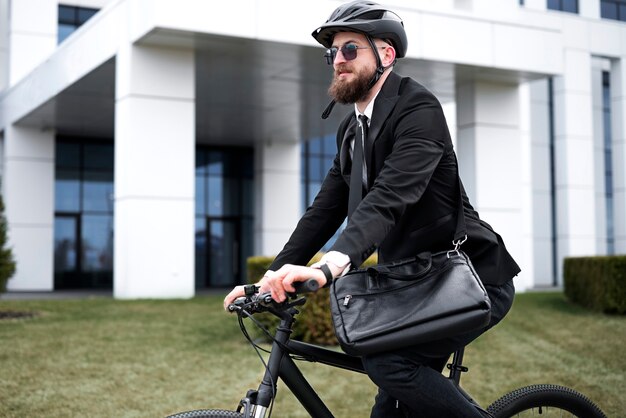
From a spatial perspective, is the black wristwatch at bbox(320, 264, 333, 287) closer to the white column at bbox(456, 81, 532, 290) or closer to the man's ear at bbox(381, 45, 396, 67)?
the man's ear at bbox(381, 45, 396, 67)

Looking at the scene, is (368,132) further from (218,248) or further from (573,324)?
(218,248)

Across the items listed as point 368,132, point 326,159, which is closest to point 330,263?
point 368,132

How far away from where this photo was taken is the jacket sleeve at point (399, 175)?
8.52 feet

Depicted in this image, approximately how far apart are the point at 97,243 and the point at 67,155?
9.77 ft

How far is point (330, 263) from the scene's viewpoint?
2496 millimetres

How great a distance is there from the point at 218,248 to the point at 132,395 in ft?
67.4

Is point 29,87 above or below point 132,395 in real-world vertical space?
above

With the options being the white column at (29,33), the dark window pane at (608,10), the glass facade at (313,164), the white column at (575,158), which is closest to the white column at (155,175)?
the white column at (29,33)

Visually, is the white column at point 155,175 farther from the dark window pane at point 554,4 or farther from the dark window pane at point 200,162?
the dark window pane at point 554,4

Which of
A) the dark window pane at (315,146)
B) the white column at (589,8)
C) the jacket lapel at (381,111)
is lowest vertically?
the jacket lapel at (381,111)

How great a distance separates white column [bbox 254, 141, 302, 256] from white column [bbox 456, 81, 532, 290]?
358 inches

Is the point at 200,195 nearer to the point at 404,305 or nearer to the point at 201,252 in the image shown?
the point at 201,252

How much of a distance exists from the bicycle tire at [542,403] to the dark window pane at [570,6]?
30095 mm

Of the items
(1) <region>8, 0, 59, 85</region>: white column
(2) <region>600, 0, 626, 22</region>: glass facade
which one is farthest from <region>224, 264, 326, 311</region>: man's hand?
(2) <region>600, 0, 626, 22</region>: glass facade
